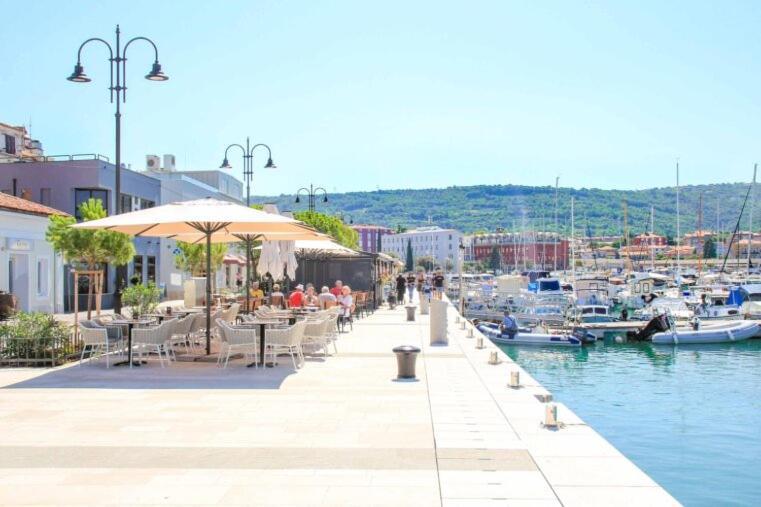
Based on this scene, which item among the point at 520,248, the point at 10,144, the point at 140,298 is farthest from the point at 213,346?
the point at 520,248

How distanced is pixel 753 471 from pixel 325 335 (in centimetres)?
818

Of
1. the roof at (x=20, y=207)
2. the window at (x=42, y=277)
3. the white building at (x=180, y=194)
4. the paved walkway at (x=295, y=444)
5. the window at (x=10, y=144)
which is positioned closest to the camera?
the paved walkway at (x=295, y=444)

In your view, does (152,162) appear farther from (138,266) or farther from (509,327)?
(509,327)

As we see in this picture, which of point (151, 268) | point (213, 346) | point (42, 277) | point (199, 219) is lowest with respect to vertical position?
point (213, 346)

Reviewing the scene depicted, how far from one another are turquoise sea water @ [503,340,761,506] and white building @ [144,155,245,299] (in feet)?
55.4

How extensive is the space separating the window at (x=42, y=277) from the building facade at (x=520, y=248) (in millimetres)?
117617

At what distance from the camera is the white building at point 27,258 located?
2859 cm

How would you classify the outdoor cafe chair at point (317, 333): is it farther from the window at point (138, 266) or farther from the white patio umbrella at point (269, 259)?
the window at point (138, 266)

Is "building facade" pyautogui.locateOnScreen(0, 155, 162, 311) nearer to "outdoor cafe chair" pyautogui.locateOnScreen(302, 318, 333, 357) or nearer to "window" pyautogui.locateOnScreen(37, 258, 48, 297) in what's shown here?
"window" pyautogui.locateOnScreen(37, 258, 48, 297)

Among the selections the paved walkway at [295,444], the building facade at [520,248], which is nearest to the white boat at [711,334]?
the paved walkway at [295,444]

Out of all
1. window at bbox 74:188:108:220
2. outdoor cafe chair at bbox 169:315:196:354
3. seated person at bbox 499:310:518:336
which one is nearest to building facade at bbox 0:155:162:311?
window at bbox 74:188:108:220

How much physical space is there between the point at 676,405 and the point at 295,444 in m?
14.9

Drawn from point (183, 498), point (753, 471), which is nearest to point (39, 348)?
point (183, 498)

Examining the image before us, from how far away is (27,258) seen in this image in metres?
30.4
